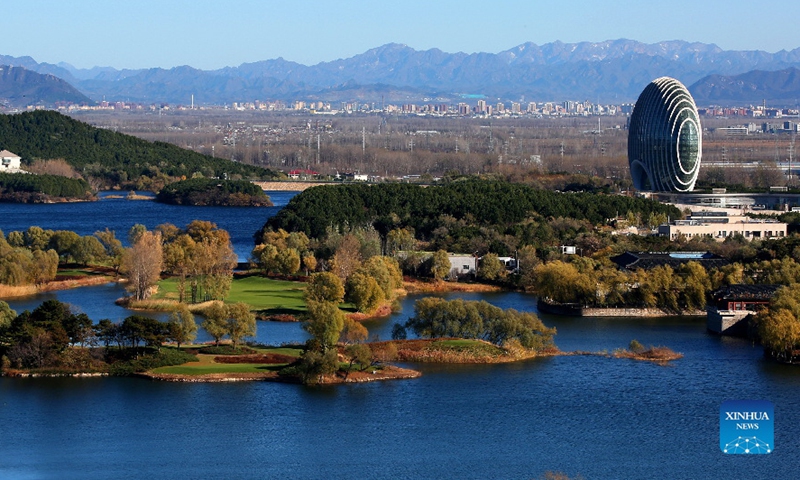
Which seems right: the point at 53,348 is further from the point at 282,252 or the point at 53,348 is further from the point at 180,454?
the point at 282,252

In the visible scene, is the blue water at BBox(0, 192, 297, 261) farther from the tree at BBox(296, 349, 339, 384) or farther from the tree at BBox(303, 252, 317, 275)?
the tree at BBox(296, 349, 339, 384)

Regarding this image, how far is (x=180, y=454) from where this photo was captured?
18.7 metres

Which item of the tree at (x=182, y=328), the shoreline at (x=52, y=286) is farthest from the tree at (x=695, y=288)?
the shoreline at (x=52, y=286)

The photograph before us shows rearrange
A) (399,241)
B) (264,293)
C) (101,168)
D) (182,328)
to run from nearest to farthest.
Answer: (182,328)
(264,293)
(399,241)
(101,168)

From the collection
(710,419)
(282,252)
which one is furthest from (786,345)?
(282,252)

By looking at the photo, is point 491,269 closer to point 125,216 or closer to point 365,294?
point 365,294

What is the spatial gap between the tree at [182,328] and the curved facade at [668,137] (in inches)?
1262

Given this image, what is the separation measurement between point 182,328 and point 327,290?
500 cm

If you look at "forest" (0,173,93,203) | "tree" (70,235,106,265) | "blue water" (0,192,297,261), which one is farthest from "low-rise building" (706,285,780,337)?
"forest" (0,173,93,203)

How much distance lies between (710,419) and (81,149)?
61803 mm

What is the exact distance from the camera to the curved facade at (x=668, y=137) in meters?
53.7

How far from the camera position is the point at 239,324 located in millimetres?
24953

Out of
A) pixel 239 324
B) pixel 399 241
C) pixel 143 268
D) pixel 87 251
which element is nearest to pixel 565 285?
pixel 239 324

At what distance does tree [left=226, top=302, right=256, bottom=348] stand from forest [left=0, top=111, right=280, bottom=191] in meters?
47.4
